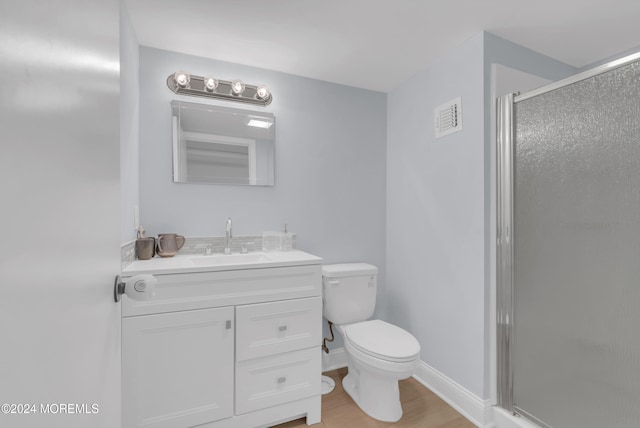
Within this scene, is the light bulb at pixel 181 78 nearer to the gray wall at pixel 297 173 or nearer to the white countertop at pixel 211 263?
the gray wall at pixel 297 173

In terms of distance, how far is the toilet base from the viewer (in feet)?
5.66

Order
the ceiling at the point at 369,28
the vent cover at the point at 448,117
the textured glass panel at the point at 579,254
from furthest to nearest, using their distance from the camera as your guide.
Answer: the vent cover at the point at 448,117 < the ceiling at the point at 369,28 < the textured glass panel at the point at 579,254

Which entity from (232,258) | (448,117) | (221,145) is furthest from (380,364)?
(221,145)

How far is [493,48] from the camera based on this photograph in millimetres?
1735

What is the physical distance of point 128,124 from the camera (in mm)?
1556

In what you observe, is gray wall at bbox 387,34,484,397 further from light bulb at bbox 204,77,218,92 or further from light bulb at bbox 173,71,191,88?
light bulb at bbox 173,71,191,88

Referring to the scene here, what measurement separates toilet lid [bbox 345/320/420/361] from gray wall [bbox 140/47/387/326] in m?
0.60

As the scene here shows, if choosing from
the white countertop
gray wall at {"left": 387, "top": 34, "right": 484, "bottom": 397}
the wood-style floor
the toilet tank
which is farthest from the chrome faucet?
gray wall at {"left": 387, "top": 34, "right": 484, "bottom": 397}

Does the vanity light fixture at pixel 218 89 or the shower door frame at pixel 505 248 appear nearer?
the shower door frame at pixel 505 248

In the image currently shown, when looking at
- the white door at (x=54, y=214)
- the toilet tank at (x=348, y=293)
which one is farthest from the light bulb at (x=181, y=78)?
the toilet tank at (x=348, y=293)

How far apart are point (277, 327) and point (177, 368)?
1.71ft

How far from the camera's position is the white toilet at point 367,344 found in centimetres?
161

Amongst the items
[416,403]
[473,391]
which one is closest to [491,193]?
[473,391]

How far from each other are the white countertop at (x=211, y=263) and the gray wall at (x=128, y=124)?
0.19m
